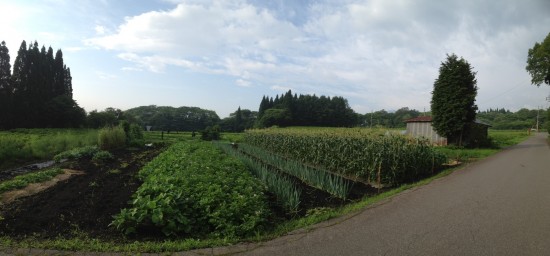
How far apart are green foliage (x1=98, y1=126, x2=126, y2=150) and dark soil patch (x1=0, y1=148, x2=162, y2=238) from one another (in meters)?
14.1

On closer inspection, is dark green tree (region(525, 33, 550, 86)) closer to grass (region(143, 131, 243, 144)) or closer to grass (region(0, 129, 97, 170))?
grass (region(143, 131, 243, 144))

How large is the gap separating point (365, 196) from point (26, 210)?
23.4ft

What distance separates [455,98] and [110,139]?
23859mm

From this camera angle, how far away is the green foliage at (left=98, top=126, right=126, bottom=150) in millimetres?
21344

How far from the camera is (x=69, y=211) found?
580 cm

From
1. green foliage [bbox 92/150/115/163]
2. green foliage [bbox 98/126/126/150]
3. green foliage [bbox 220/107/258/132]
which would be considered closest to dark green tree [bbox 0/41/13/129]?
green foliage [bbox 98/126/126/150]

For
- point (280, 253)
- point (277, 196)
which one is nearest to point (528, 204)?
point (277, 196)

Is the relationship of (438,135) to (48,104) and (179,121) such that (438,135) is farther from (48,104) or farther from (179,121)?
(179,121)

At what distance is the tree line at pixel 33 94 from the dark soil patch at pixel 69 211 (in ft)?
142

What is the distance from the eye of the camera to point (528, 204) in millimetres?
6602

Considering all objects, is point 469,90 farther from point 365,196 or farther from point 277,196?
point 277,196

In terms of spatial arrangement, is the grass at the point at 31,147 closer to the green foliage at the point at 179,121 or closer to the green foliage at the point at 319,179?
the green foliage at the point at 319,179

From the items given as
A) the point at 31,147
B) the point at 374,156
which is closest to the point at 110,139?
the point at 31,147

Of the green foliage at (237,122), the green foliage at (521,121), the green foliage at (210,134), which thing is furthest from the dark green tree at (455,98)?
the green foliage at (521,121)
